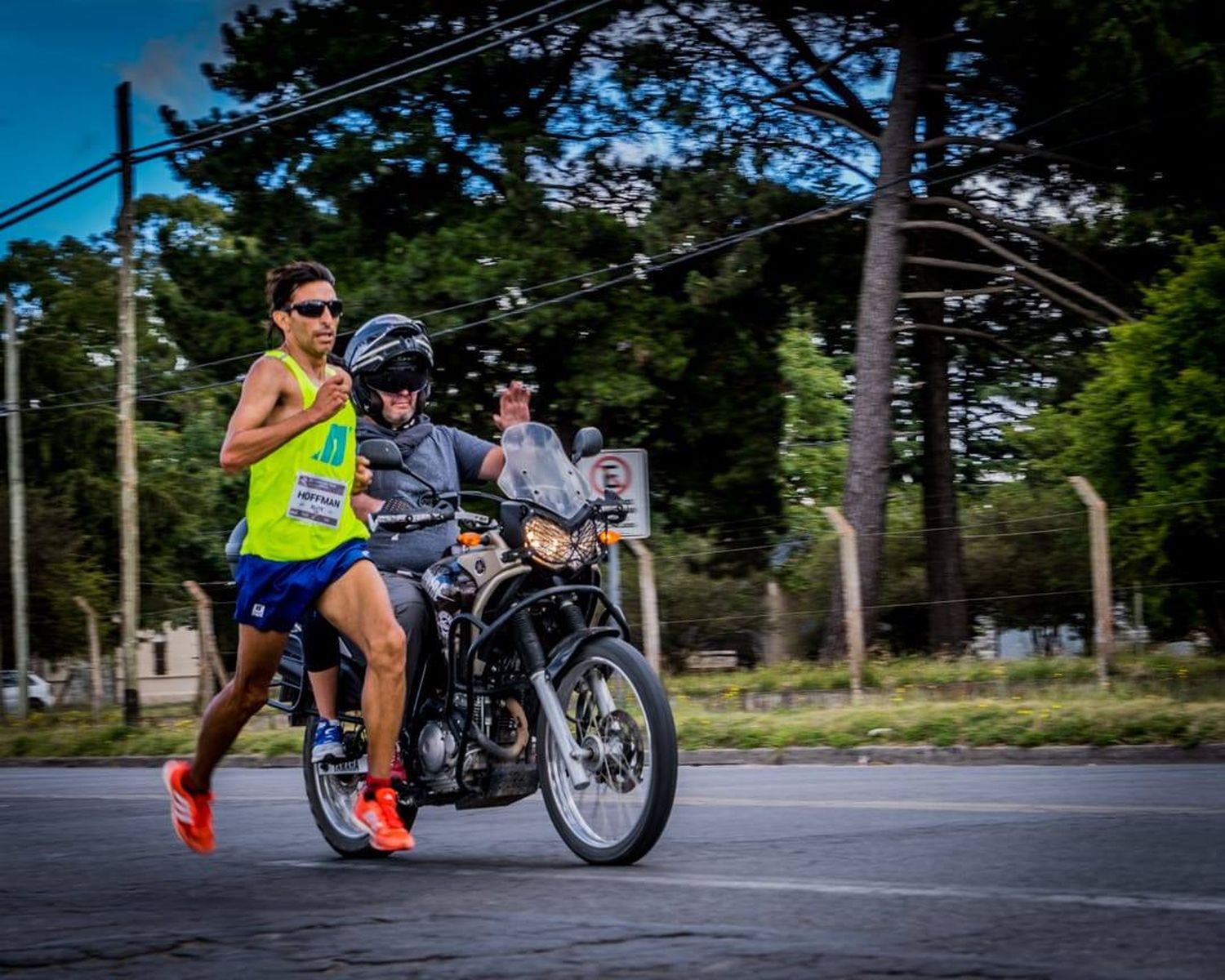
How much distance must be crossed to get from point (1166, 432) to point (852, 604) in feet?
13.4

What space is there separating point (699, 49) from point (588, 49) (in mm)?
2026

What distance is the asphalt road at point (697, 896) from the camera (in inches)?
163

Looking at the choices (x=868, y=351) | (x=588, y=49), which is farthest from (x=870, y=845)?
(x=588, y=49)

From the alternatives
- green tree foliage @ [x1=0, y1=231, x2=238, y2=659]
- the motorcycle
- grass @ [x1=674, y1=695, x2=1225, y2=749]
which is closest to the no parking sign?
grass @ [x1=674, y1=695, x2=1225, y2=749]

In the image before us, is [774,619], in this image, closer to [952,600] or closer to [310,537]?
[952,600]

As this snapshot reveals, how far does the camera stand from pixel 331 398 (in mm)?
6129

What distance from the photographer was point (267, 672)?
257 inches

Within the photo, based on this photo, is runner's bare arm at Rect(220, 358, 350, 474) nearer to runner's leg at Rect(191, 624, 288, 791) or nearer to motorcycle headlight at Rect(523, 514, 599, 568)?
runner's leg at Rect(191, 624, 288, 791)

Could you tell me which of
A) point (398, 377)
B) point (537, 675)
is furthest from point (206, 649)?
point (537, 675)

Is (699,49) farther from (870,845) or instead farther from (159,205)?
(159,205)

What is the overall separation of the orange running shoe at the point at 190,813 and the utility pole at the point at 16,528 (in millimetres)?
30769

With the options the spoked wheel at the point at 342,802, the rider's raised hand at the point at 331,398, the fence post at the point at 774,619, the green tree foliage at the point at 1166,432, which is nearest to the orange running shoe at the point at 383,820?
the spoked wheel at the point at 342,802

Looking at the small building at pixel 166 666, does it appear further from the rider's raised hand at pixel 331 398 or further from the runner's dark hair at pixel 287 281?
the rider's raised hand at pixel 331 398

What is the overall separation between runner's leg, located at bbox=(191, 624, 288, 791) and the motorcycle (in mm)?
423
